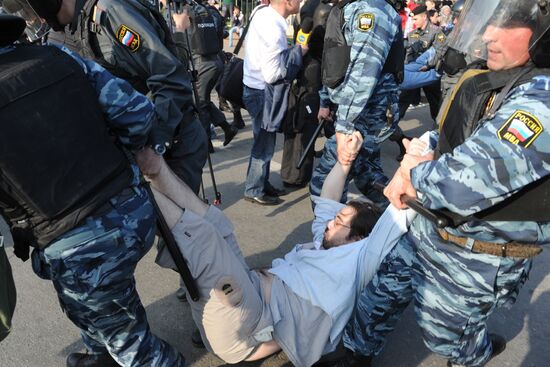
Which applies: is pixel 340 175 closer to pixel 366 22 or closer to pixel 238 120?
pixel 366 22

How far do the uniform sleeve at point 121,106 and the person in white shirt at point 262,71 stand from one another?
2.00 m

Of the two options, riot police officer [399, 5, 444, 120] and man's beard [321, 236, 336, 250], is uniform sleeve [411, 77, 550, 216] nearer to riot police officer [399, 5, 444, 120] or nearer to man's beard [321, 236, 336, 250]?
man's beard [321, 236, 336, 250]

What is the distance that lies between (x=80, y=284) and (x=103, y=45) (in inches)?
44.2

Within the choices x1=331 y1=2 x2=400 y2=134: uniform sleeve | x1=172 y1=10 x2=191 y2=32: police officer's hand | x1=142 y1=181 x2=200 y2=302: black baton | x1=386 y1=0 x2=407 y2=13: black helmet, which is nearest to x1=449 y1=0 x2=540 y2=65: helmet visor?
x1=331 y1=2 x2=400 y2=134: uniform sleeve

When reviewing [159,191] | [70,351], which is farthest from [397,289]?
[70,351]

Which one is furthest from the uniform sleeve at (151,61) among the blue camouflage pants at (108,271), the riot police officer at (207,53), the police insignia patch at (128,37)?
the riot police officer at (207,53)

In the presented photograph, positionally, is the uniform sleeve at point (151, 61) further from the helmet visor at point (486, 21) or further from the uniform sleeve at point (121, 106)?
the helmet visor at point (486, 21)

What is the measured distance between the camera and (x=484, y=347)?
1.94 metres

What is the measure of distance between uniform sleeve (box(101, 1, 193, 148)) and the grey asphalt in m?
1.10

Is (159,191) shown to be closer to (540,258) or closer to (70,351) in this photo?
(70,351)

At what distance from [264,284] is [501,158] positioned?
46.3 inches

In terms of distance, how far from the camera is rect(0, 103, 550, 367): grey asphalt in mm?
2279

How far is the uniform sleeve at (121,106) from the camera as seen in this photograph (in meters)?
1.54

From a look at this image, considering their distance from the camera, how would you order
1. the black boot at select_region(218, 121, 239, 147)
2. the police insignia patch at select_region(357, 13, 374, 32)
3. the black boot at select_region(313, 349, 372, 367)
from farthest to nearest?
the black boot at select_region(218, 121, 239, 147) → the police insignia patch at select_region(357, 13, 374, 32) → the black boot at select_region(313, 349, 372, 367)
